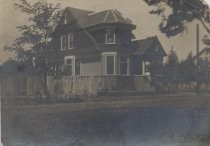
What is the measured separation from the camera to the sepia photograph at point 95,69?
234 inches

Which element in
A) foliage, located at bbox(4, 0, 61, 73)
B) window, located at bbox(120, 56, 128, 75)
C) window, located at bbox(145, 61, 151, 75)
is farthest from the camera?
window, located at bbox(145, 61, 151, 75)

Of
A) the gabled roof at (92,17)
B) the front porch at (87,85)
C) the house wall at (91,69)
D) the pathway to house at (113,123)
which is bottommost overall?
the pathway to house at (113,123)

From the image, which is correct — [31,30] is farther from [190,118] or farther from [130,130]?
[190,118]

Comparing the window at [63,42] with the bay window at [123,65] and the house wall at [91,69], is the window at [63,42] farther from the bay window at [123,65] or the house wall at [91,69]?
the bay window at [123,65]

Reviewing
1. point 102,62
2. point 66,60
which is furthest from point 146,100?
point 66,60

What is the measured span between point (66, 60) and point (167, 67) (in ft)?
4.85

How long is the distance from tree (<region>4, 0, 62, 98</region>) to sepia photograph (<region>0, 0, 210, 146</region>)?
0.01 meters

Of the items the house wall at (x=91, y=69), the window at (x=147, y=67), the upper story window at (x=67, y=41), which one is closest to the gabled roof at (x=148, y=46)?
the window at (x=147, y=67)

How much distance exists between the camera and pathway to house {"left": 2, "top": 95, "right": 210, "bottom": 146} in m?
6.02

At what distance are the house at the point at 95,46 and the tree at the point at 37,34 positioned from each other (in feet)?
0.31

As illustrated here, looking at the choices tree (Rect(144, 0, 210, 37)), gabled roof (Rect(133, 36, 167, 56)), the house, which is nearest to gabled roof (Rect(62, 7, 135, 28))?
the house

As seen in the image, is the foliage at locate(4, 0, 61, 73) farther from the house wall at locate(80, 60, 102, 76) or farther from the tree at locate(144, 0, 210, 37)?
the tree at locate(144, 0, 210, 37)

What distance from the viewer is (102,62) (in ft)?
20.0

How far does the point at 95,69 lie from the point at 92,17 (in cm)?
72
